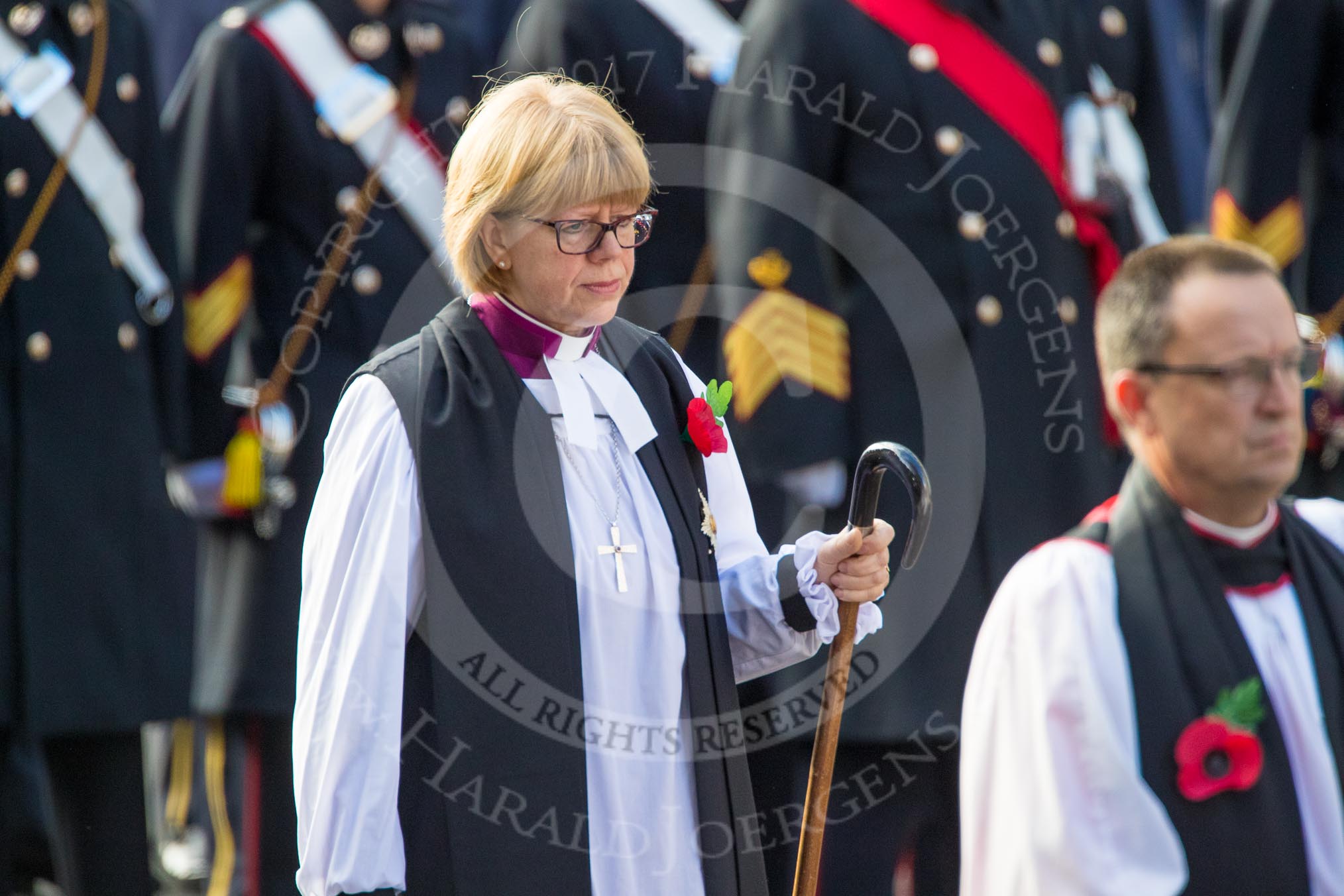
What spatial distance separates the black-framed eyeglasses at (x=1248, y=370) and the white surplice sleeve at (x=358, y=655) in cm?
112

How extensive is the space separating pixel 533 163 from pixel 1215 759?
1307 millimetres

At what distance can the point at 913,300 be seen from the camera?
4414 mm

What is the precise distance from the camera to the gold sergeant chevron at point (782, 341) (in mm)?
4395

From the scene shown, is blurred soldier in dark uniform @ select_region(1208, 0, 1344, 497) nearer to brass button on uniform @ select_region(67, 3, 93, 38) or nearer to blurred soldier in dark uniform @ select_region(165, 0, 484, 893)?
blurred soldier in dark uniform @ select_region(165, 0, 484, 893)

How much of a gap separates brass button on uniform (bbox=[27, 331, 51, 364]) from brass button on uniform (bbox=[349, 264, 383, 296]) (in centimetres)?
78

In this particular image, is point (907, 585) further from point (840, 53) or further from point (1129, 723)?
point (1129, 723)

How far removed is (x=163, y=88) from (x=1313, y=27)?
12.0ft

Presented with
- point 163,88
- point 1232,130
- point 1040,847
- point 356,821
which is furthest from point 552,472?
point 163,88

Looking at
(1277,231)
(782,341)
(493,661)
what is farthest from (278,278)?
(1277,231)

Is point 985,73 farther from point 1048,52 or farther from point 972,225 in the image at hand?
point 972,225

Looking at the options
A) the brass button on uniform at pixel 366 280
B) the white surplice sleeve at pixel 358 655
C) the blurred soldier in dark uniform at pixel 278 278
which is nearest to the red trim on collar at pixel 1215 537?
the white surplice sleeve at pixel 358 655

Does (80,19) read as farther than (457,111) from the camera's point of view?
No

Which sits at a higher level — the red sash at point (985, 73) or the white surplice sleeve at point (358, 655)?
the red sash at point (985, 73)

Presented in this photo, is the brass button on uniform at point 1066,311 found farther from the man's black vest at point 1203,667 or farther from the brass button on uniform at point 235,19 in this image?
the brass button on uniform at point 235,19
